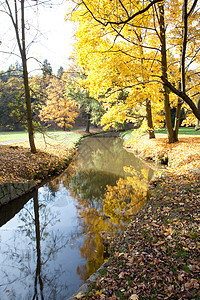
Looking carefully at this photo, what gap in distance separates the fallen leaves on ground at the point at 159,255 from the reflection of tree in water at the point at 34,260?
1.10 m

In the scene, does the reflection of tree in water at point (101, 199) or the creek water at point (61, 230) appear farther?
the reflection of tree in water at point (101, 199)

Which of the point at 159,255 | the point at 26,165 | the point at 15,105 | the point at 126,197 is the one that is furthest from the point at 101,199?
the point at 15,105

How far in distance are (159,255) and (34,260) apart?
2.66 metres

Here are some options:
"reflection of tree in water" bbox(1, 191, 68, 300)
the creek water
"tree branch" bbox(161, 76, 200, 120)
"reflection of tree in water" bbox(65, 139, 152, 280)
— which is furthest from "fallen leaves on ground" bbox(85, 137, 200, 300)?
"tree branch" bbox(161, 76, 200, 120)

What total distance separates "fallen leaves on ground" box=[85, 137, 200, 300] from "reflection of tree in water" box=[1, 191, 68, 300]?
110 centimetres

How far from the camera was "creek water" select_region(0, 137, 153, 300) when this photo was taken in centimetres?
362

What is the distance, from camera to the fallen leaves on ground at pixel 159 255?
254 cm

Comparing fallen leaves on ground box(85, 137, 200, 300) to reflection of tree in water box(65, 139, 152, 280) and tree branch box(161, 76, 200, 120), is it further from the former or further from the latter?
tree branch box(161, 76, 200, 120)

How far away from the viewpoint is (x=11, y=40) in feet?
28.3

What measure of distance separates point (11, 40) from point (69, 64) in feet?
63.0

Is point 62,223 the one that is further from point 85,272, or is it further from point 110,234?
point 85,272

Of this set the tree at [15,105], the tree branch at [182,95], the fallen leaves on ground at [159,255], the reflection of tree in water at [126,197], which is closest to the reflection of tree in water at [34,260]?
the fallen leaves on ground at [159,255]

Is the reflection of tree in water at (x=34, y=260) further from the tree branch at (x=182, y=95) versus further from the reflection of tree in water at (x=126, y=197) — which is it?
the tree branch at (x=182, y=95)

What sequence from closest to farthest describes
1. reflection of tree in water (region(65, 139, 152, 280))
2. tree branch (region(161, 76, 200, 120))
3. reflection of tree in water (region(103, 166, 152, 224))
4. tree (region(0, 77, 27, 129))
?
1. tree branch (region(161, 76, 200, 120))
2. reflection of tree in water (region(65, 139, 152, 280))
3. reflection of tree in water (region(103, 166, 152, 224))
4. tree (region(0, 77, 27, 129))
